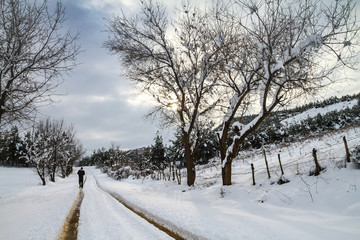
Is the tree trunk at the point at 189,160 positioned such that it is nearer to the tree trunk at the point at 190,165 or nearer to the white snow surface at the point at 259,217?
the tree trunk at the point at 190,165

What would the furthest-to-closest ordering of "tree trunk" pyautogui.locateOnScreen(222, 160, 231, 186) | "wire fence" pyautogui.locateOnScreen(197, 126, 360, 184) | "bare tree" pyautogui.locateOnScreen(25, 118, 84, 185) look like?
"bare tree" pyautogui.locateOnScreen(25, 118, 84, 185) < "tree trunk" pyautogui.locateOnScreen(222, 160, 231, 186) < "wire fence" pyautogui.locateOnScreen(197, 126, 360, 184)

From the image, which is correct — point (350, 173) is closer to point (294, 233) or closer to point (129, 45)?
point (294, 233)

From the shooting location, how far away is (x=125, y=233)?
4719 millimetres

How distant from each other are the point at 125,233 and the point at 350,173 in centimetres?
667

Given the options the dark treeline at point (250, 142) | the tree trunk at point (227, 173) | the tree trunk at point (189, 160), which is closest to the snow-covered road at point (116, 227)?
the tree trunk at point (227, 173)

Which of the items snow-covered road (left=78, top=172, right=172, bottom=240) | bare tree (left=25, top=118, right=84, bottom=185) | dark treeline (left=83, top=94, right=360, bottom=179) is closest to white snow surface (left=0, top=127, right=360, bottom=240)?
snow-covered road (left=78, top=172, right=172, bottom=240)

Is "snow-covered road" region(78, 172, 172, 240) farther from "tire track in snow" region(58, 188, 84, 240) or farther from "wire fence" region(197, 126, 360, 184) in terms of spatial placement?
"wire fence" region(197, 126, 360, 184)

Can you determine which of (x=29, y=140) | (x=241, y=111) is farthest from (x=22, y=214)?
(x=29, y=140)

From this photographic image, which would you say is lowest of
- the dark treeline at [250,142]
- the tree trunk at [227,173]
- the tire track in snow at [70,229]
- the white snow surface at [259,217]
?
the tire track in snow at [70,229]

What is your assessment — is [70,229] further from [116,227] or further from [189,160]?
[189,160]

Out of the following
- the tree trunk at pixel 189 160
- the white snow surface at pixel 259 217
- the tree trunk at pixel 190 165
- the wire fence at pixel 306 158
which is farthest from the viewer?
the tree trunk at pixel 190 165

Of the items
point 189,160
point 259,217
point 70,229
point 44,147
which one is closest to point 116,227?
point 70,229

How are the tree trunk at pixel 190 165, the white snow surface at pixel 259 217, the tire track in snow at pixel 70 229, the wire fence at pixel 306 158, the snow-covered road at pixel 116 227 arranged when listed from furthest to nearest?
the tree trunk at pixel 190 165
the wire fence at pixel 306 158
the tire track in snow at pixel 70 229
the snow-covered road at pixel 116 227
the white snow surface at pixel 259 217

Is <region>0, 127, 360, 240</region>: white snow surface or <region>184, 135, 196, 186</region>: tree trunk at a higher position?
<region>184, 135, 196, 186</region>: tree trunk
